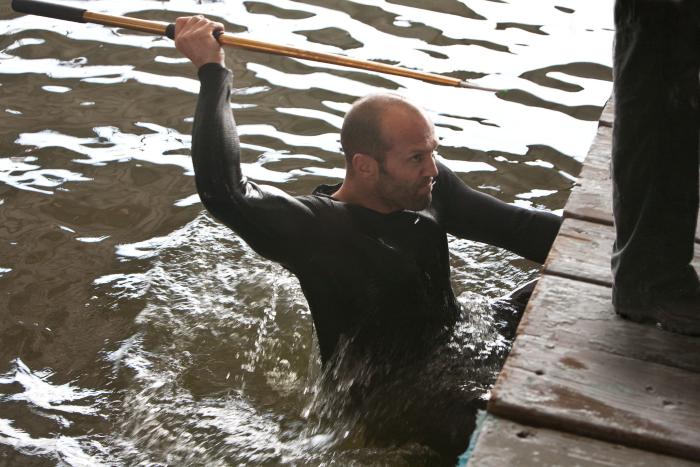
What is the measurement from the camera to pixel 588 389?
7.80ft

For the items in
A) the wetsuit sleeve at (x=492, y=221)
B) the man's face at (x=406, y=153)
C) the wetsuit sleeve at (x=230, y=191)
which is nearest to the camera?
the wetsuit sleeve at (x=230, y=191)

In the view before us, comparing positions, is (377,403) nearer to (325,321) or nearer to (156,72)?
(325,321)

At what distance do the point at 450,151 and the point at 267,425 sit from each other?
8.54 feet

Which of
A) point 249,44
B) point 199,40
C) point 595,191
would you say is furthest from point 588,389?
point 199,40

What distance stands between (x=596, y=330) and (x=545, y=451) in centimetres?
54

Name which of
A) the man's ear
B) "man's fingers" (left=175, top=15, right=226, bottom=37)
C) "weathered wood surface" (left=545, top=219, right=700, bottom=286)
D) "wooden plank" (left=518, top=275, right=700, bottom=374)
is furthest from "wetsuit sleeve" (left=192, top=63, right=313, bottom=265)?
"wooden plank" (left=518, top=275, right=700, bottom=374)

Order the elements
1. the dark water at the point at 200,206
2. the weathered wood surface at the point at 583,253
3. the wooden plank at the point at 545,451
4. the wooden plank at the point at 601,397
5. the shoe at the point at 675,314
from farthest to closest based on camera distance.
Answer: the dark water at the point at 200,206 < the weathered wood surface at the point at 583,253 < the shoe at the point at 675,314 < the wooden plank at the point at 601,397 < the wooden plank at the point at 545,451

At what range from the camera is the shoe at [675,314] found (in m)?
2.63

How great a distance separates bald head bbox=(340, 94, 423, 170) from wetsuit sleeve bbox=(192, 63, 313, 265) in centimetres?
32

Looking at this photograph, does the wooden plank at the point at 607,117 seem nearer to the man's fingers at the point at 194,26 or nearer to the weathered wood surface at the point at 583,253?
the weathered wood surface at the point at 583,253

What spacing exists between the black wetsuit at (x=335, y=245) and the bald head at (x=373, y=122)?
0.20m

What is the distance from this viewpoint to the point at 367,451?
3.58 m

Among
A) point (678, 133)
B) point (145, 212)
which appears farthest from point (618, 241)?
point (145, 212)

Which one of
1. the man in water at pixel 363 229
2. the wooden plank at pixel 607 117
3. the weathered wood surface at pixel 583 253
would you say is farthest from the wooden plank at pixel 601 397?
the wooden plank at pixel 607 117
